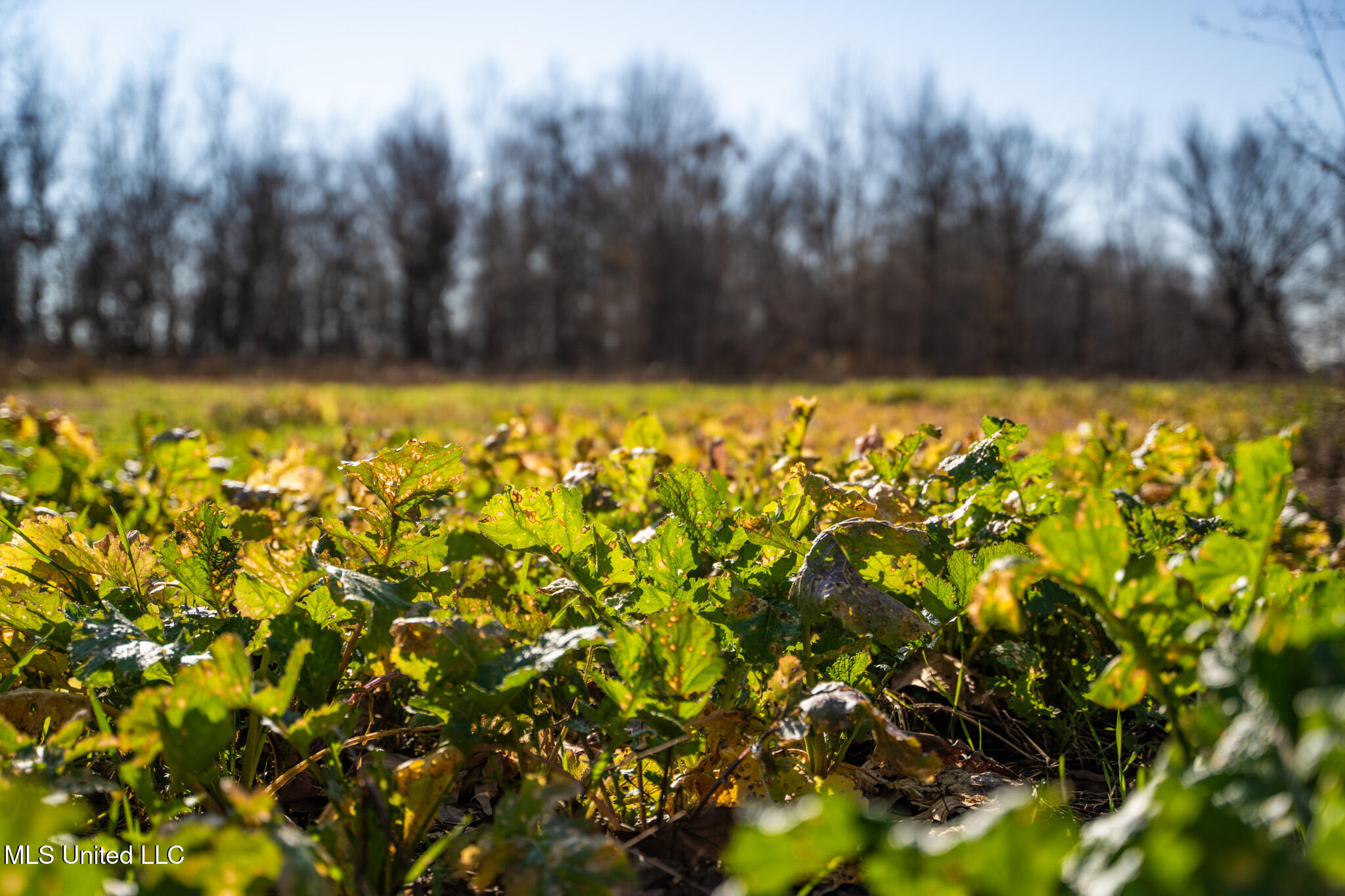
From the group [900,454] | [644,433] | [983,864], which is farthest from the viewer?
[644,433]

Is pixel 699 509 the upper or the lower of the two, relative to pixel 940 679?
upper

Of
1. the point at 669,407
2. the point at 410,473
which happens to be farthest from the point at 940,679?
the point at 669,407

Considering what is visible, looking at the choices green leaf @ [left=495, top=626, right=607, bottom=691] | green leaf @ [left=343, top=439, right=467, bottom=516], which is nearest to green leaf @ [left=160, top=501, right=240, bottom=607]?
green leaf @ [left=343, top=439, right=467, bottom=516]

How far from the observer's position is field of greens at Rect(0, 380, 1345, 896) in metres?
0.55

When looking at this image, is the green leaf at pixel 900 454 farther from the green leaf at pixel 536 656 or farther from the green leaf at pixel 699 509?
the green leaf at pixel 536 656

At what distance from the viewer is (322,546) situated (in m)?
1.36

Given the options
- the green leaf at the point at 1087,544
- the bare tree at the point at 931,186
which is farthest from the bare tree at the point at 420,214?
the green leaf at the point at 1087,544

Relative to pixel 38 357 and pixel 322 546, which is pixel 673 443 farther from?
pixel 38 357

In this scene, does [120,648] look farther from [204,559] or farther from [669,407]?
[669,407]

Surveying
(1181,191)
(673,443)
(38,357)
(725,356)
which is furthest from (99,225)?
(1181,191)

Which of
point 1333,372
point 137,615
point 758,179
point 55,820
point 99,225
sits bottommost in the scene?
point 137,615

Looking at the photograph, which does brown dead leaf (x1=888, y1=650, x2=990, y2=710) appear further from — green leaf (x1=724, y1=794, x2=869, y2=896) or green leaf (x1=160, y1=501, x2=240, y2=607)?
green leaf (x1=160, y1=501, x2=240, y2=607)

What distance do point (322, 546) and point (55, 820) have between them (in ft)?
3.11

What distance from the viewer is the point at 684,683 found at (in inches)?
38.5
